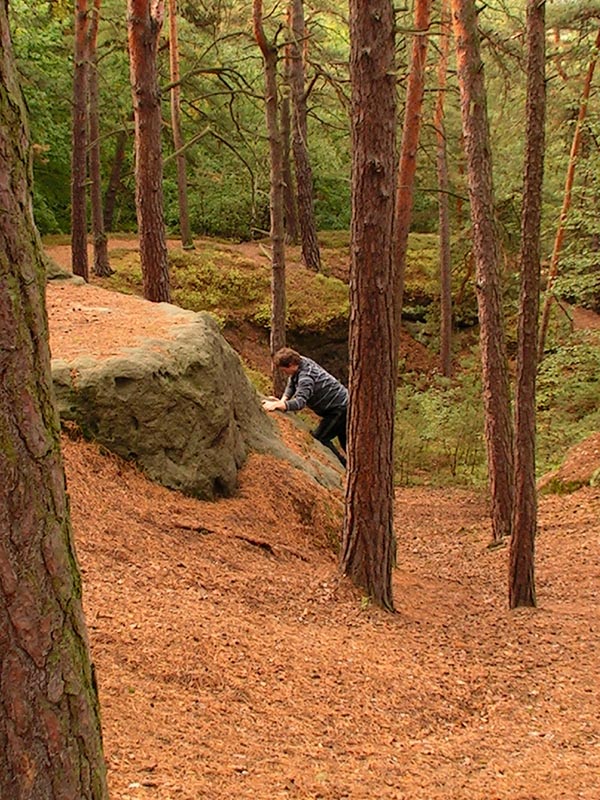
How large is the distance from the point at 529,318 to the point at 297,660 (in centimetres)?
368

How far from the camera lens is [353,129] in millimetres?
6348

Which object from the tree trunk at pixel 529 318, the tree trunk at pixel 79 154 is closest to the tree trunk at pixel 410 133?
the tree trunk at pixel 529 318

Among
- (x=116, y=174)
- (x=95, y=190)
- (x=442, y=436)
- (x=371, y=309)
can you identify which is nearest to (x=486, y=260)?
(x=371, y=309)

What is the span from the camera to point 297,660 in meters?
5.22

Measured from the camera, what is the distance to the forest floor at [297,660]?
153 inches

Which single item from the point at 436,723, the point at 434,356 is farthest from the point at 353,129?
A: the point at 434,356

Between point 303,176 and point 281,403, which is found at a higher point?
point 303,176

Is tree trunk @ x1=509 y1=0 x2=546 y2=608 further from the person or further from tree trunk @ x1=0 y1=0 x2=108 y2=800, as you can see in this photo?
tree trunk @ x1=0 y1=0 x2=108 y2=800

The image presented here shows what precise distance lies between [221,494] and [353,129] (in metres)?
3.53

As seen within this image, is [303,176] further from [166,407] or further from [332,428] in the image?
[166,407]

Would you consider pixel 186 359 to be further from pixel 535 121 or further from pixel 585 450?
pixel 585 450

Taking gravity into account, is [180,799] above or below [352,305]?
below

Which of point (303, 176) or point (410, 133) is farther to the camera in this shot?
point (303, 176)

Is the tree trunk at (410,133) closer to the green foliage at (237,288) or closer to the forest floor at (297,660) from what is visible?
the forest floor at (297,660)
